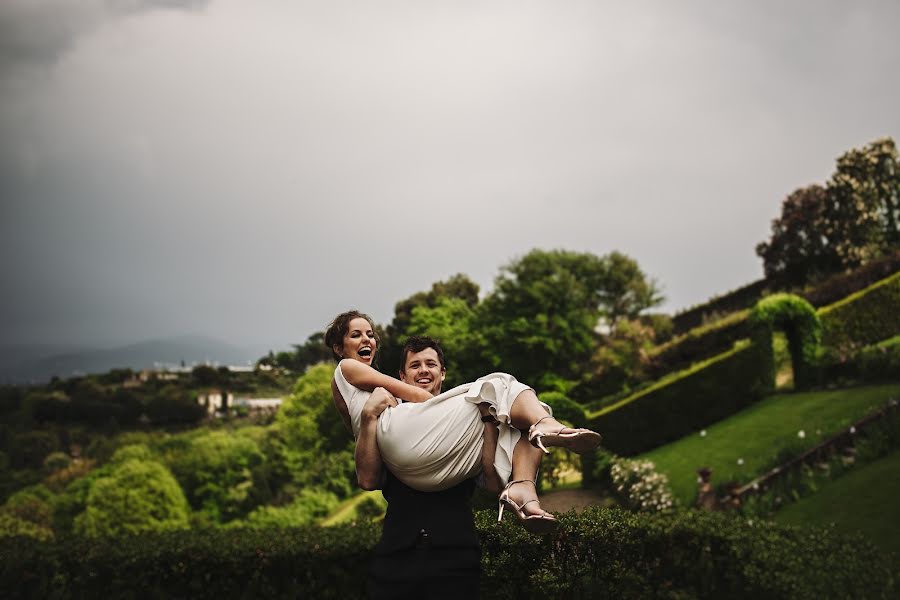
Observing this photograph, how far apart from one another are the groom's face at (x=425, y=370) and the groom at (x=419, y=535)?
0.29m

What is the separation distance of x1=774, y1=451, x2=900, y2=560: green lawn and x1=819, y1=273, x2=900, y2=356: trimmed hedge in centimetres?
1026

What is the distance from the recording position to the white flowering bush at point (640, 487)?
427 inches

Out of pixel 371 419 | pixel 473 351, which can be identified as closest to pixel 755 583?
pixel 371 419

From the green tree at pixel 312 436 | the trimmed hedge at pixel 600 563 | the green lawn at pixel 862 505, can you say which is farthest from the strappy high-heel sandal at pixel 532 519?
the green tree at pixel 312 436

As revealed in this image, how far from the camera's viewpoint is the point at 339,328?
130 inches

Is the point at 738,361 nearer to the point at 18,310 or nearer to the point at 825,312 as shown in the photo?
the point at 825,312

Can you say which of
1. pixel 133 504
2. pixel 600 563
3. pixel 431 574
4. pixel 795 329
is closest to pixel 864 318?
pixel 795 329

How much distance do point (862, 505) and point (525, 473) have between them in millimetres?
7931

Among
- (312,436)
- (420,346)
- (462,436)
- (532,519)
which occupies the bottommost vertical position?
(312,436)

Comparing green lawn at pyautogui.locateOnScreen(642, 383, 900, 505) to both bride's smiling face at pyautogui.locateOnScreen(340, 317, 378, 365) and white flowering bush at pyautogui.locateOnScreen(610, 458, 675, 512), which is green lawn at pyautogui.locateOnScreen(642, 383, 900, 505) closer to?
white flowering bush at pyautogui.locateOnScreen(610, 458, 675, 512)

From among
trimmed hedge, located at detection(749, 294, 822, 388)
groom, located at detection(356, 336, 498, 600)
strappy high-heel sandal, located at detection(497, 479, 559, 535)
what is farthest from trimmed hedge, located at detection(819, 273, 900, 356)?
strappy high-heel sandal, located at detection(497, 479, 559, 535)

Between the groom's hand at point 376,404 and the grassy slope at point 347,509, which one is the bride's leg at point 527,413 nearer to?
the groom's hand at point 376,404

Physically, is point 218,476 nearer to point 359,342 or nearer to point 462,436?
point 359,342

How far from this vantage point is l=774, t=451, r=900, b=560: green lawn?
7.29 metres
